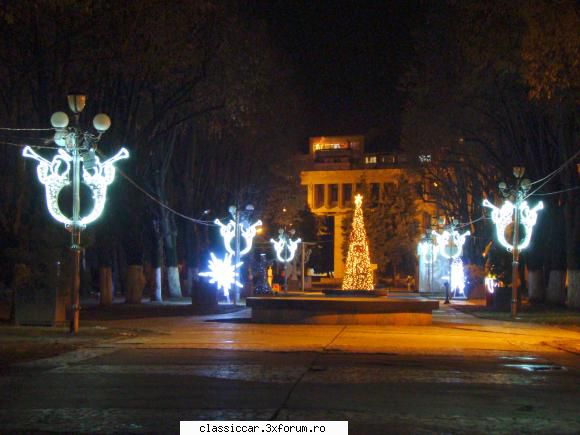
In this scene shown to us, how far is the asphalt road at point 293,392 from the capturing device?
33.3 feet

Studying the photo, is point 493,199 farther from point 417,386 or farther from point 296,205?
point 417,386

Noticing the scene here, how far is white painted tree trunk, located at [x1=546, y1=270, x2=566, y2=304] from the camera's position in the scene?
141ft

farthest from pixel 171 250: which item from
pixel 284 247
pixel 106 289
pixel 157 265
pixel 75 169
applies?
pixel 75 169

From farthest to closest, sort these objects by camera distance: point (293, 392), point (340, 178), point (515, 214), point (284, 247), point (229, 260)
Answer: point (340, 178) → point (284, 247) → point (229, 260) → point (515, 214) → point (293, 392)

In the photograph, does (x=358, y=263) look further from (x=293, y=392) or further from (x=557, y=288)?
(x=293, y=392)

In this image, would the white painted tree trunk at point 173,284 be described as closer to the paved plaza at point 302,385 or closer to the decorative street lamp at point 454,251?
the decorative street lamp at point 454,251

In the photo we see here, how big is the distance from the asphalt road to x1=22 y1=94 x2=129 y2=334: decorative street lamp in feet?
20.2

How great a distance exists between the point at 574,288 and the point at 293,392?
2958 cm

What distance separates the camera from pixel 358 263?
47906 millimetres

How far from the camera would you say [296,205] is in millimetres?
67562

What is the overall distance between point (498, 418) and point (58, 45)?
875 inches

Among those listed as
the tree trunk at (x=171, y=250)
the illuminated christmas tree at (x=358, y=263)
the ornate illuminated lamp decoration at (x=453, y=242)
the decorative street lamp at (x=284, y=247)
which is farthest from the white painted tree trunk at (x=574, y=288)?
the decorative street lamp at (x=284, y=247)

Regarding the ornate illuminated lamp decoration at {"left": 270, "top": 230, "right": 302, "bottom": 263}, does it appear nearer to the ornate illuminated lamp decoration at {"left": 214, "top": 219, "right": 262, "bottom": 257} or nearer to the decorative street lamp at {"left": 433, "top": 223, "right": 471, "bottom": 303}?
the decorative street lamp at {"left": 433, "top": 223, "right": 471, "bottom": 303}

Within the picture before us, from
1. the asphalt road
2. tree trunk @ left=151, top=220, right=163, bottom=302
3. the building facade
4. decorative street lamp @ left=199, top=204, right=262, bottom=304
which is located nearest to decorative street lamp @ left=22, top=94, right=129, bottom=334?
the asphalt road
